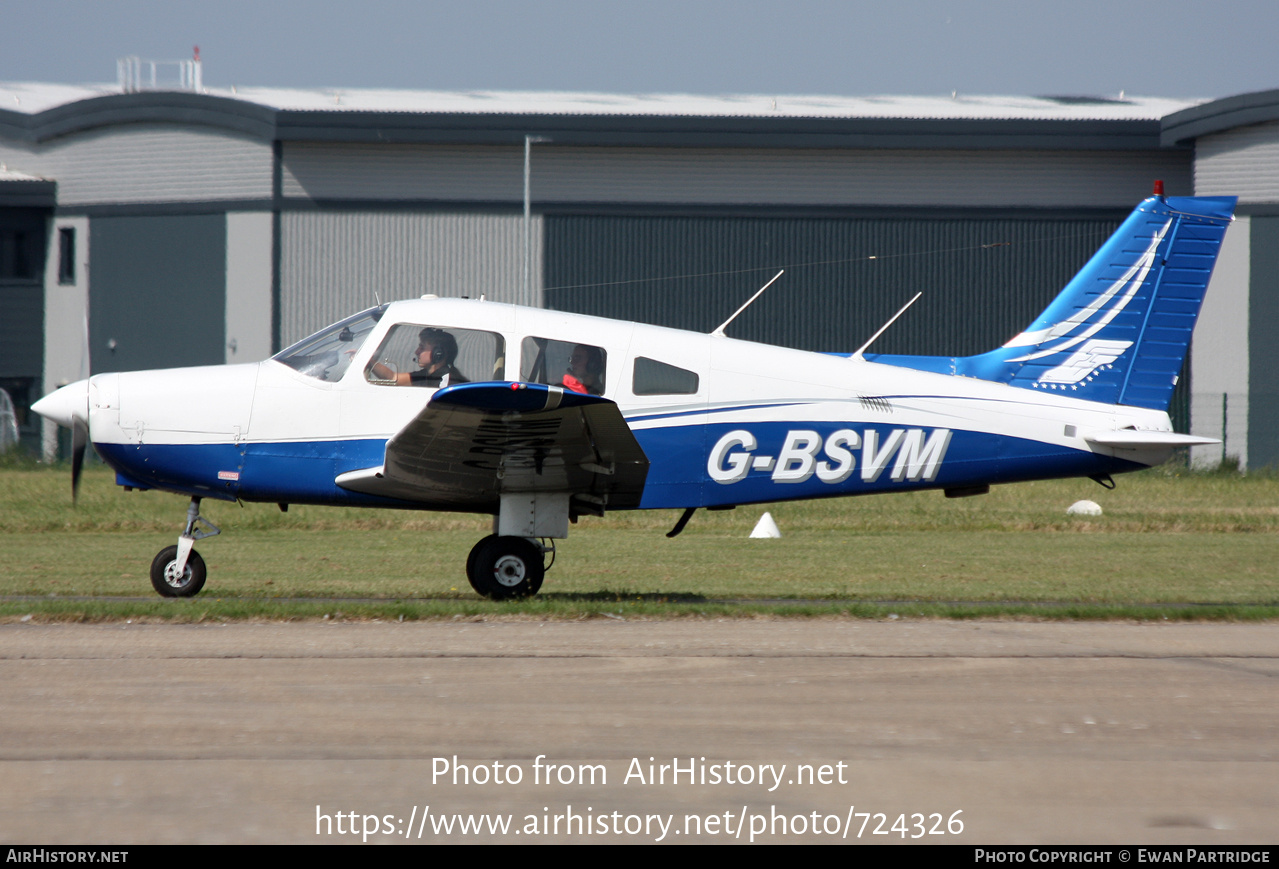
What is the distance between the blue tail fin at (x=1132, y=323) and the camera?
10.7 metres

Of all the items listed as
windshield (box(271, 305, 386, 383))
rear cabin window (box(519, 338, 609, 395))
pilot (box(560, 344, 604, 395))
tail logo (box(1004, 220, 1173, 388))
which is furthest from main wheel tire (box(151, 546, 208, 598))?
tail logo (box(1004, 220, 1173, 388))

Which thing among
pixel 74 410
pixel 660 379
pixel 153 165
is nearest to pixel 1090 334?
pixel 660 379

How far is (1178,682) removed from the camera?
265 inches

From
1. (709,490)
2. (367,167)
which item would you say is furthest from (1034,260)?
(709,490)

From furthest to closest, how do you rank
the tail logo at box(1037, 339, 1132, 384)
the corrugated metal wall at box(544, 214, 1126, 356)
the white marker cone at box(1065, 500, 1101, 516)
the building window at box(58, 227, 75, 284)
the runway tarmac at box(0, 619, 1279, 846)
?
the building window at box(58, 227, 75, 284) < the corrugated metal wall at box(544, 214, 1126, 356) < the white marker cone at box(1065, 500, 1101, 516) < the tail logo at box(1037, 339, 1132, 384) < the runway tarmac at box(0, 619, 1279, 846)

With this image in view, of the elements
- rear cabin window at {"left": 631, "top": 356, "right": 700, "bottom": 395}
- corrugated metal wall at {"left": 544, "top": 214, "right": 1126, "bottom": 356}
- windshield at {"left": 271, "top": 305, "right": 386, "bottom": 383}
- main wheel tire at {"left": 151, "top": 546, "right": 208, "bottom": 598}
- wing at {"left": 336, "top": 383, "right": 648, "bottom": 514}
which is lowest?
main wheel tire at {"left": 151, "top": 546, "right": 208, "bottom": 598}

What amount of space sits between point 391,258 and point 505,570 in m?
19.6

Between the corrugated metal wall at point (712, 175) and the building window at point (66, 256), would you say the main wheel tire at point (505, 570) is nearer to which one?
the corrugated metal wall at point (712, 175)

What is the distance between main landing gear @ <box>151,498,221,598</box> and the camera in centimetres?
981

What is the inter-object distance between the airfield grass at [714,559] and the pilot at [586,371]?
156 cm

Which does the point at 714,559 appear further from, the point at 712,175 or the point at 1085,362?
the point at 712,175

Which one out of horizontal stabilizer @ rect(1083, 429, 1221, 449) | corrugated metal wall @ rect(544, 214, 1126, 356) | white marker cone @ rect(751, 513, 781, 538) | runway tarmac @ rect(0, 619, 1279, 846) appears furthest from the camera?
corrugated metal wall @ rect(544, 214, 1126, 356)

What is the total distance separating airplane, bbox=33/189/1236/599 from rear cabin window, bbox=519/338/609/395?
1cm

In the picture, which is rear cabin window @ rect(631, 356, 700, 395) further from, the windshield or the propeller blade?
the propeller blade
